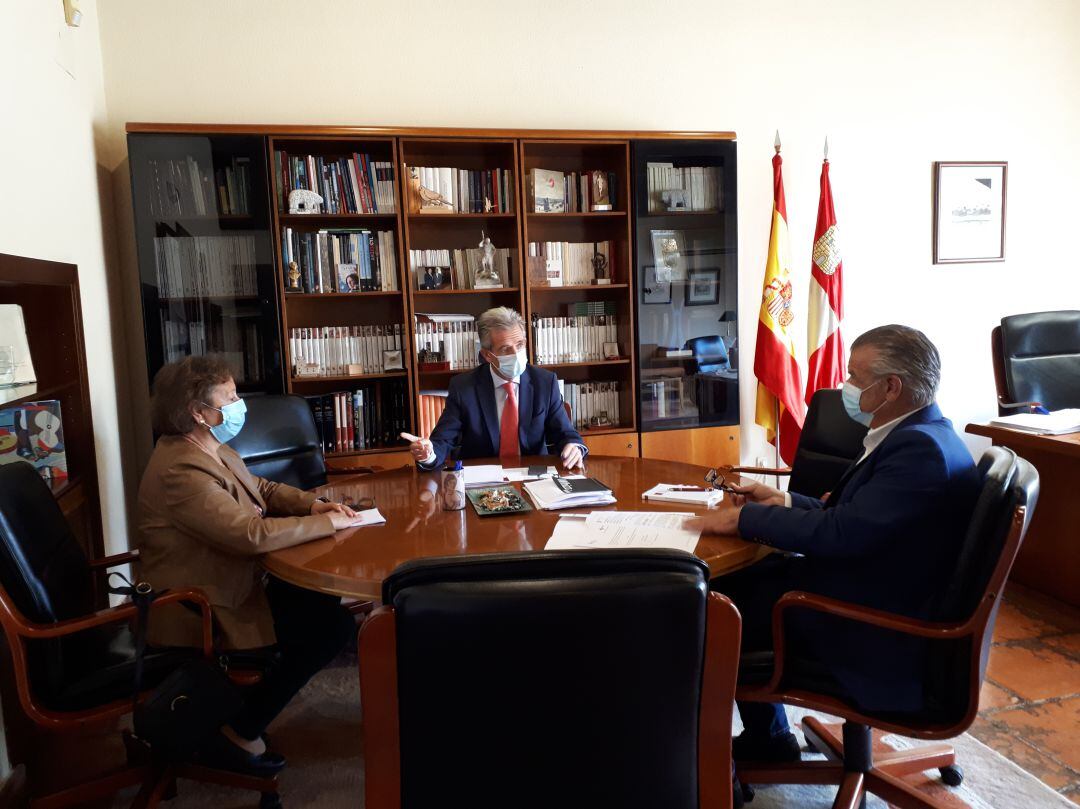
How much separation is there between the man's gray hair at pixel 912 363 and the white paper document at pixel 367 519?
1295 mm

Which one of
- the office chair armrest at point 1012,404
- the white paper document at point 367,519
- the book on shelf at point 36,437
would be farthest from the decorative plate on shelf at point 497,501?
the office chair armrest at point 1012,404

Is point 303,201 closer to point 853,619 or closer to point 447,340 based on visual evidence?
point 447,340

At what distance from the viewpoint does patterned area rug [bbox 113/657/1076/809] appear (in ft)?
6.50

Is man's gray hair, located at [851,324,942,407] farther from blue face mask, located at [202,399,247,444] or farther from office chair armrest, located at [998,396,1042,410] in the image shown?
office chair armrest, located at [998,396,1042,410]

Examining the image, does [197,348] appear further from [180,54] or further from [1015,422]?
[1015,422]

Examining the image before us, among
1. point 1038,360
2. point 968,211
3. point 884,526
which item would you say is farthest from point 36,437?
point 968,211

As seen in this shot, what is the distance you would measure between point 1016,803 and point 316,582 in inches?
71.7

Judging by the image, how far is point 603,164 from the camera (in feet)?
12.8

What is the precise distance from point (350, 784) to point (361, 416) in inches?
71.4

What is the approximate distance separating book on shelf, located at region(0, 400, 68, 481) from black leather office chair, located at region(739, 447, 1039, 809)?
6.92 feet

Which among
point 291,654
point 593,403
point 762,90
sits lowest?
point 291,654

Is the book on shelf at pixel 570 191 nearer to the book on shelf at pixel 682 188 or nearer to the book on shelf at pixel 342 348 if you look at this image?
the book on shelf at pixel 682 188

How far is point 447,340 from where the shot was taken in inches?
144

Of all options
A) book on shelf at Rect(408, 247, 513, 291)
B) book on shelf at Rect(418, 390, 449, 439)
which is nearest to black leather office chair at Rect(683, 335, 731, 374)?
book on shelf at Rect(408, 247, 513, 291)
